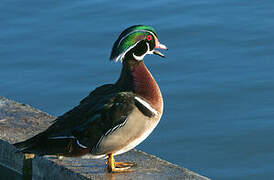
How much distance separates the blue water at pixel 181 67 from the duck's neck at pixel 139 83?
214cm

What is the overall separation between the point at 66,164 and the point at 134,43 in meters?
1.04

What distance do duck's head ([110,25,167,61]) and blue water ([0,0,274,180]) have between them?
89.8 inches

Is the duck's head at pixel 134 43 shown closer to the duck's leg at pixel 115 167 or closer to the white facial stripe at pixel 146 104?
the white facial stripe at pixel 146 104

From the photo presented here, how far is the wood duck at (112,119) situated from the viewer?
502 cm

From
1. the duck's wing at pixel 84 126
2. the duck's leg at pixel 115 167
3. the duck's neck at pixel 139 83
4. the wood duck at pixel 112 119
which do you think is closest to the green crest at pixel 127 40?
the wood duck at pixel 112 119

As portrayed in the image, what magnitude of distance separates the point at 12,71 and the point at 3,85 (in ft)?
1.14

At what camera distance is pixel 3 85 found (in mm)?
8969

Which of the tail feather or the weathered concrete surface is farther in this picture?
the weathered concrete surface

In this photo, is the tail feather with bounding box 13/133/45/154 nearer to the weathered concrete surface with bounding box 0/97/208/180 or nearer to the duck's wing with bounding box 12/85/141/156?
the duck's wing with bounding box 12/85/141/156

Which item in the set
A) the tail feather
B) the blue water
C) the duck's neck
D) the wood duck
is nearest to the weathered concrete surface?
the wood duck

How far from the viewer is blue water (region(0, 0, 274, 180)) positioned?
7.57m

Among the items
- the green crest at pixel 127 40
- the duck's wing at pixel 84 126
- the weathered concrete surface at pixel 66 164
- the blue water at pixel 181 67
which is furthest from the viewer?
the blue water at pixel 181 67

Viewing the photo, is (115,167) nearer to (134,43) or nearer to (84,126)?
(84,126)

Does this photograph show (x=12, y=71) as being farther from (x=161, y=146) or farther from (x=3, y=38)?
(x=161, y=146)
